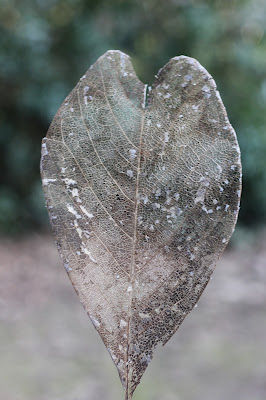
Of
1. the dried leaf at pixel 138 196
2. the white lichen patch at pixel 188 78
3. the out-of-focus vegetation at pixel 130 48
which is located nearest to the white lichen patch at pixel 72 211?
the dried leaf at pixel 138 196

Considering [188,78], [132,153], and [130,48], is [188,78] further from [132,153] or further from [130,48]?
[130,48]

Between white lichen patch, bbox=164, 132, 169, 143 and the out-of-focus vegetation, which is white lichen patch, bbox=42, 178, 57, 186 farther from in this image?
the out-of-focus vegetation

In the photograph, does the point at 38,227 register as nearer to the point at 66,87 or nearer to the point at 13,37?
the point at 66,87

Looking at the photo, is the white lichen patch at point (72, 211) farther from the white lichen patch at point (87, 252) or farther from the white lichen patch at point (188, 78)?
the white lichen patch at point (188, 78)

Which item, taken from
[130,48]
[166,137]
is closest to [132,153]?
[166,137]

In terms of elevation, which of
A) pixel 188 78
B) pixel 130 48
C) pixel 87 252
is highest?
pixel 188 78

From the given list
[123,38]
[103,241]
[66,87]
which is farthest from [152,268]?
[123,38]
